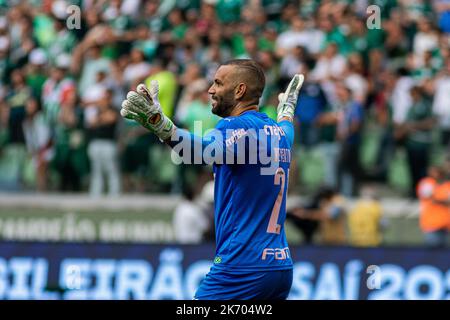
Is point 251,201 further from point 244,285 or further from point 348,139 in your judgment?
point 348,139

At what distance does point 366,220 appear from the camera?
47.8 ft

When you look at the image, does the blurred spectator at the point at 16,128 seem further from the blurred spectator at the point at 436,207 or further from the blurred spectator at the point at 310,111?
the blurred spectator at the point at 436,207

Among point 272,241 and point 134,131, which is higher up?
point 134,131

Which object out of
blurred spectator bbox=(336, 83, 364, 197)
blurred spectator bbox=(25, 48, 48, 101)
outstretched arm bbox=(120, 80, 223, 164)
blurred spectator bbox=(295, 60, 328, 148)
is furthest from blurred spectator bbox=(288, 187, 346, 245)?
outstretched arm bbox=(120, 80, 223, 164)

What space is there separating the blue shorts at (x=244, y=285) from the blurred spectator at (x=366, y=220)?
7.92m

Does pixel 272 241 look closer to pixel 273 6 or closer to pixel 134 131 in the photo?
pixel 134 131

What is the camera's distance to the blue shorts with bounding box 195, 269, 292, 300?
6672 millimetres

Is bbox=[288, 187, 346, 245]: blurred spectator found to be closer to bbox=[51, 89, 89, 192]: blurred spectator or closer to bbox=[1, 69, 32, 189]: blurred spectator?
A: bbox=[51, 89, 89, 192]: blurred spectator

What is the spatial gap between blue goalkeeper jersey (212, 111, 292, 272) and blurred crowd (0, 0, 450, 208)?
7.93m

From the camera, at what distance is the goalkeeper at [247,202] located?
6.65 metres

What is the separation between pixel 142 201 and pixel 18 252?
100 inches

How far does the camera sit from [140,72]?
15.6m

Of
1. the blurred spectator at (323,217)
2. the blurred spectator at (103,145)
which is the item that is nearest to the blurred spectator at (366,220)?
the blurred spectator at (323,217)

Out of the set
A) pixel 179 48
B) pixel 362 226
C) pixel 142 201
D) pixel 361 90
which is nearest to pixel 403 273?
pixel 362 226
